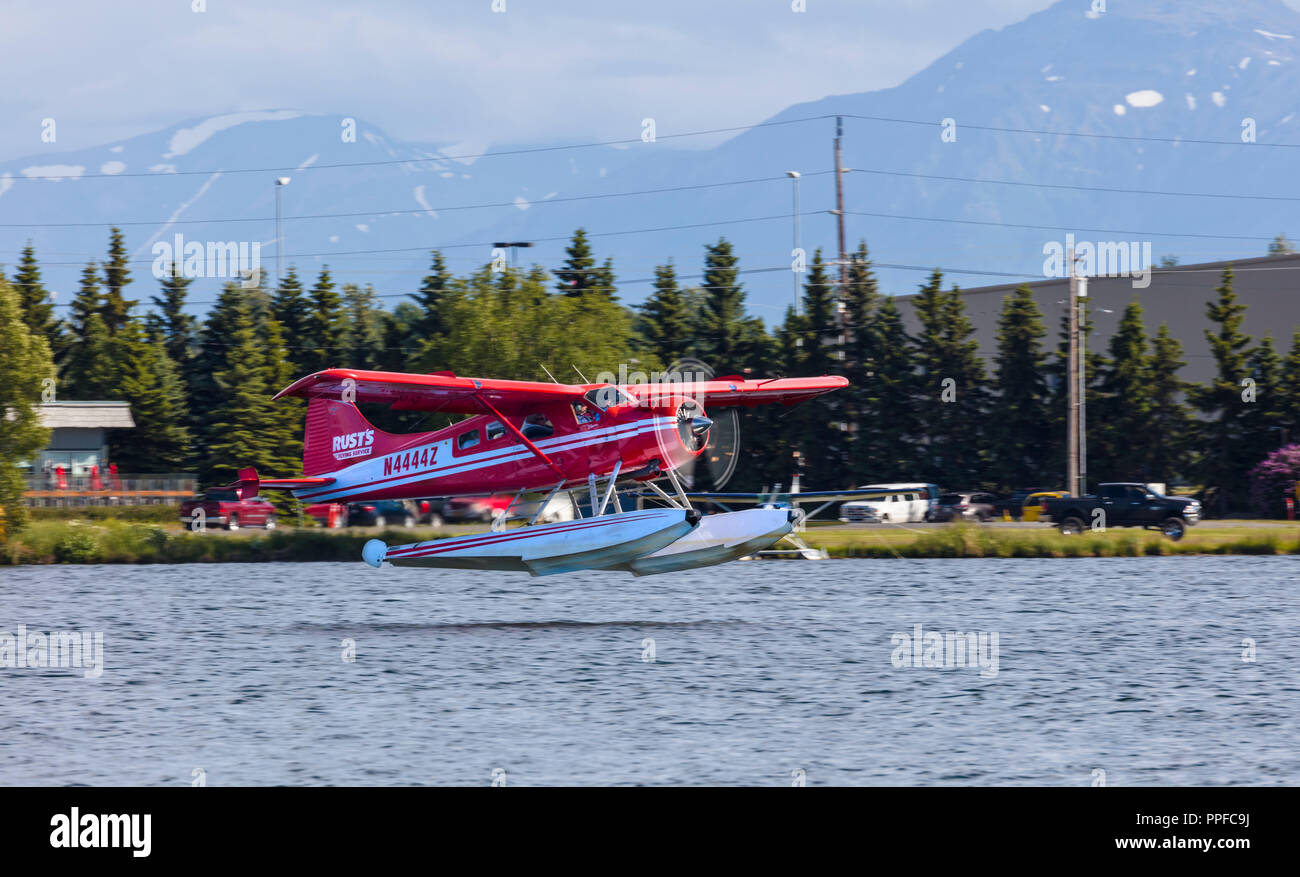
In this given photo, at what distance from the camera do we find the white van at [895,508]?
189 ft

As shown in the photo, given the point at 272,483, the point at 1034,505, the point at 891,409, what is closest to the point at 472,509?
the point at 272,483

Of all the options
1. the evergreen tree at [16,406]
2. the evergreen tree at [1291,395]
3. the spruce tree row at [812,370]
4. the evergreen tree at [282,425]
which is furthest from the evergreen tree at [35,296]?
the evergreen tree at [1291,395]

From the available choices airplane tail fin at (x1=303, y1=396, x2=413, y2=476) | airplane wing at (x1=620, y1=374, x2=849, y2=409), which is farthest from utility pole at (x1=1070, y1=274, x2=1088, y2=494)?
airplane tail fin at (x1=303, y1=396, x2=413, y2=476)

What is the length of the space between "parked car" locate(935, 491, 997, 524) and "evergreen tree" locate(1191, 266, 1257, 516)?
10018 millimetres

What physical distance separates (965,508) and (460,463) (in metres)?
36.2

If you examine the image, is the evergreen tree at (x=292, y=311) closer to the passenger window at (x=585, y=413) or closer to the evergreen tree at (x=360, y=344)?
the evergreen tree at (x=360, y=344)

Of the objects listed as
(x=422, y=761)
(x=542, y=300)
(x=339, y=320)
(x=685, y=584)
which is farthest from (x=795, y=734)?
(x=339, y=320)

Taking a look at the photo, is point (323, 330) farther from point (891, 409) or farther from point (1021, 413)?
point (1021, 413)

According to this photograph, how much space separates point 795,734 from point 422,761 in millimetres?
4452

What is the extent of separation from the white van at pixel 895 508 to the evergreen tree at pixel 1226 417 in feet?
40.8

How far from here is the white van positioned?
57.5 metres

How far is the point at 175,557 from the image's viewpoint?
45.8 meters
